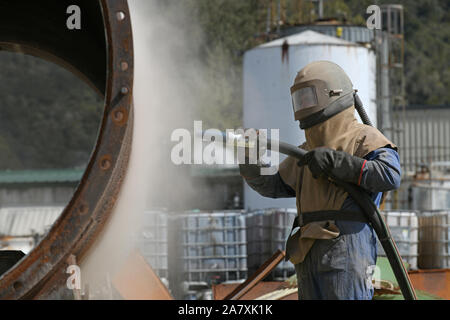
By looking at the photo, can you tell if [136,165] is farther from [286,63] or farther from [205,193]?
[205,193]

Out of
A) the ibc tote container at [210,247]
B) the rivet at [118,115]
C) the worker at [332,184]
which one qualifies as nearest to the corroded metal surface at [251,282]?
the worker at [332,184]

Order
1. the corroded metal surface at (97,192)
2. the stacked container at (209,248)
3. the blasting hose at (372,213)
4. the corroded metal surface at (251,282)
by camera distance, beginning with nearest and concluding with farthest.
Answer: the corroded metal surface at (97,192) < the blasting hose at (372,213) < the corroded metal surface at (251,282) < the stacked container at (209,248)

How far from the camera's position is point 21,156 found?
49000mm

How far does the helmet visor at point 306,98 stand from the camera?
10.4ft

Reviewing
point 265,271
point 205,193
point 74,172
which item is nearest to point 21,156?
point 74,172

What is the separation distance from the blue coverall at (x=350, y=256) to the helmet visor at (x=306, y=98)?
36 centimetres

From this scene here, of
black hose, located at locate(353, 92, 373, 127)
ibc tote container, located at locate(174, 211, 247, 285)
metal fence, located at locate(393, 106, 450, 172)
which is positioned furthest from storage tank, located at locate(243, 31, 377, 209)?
metal fence, located at locate(393, 106, 450, 172)

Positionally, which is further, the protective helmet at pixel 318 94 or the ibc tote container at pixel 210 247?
the ibc tote container at pixel 210 247

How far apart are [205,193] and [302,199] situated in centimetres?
2092

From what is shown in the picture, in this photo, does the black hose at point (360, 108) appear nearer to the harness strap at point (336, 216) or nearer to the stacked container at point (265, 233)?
the harness strap at point (336, 216)

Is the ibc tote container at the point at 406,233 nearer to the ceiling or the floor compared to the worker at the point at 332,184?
nearer to the floor

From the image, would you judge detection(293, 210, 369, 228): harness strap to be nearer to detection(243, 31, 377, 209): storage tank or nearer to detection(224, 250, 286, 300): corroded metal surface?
detection(224, 250, 286, 300): corroded metal surface

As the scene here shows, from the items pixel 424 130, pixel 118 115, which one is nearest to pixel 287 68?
pixel 118 115

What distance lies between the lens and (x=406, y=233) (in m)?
10.3
